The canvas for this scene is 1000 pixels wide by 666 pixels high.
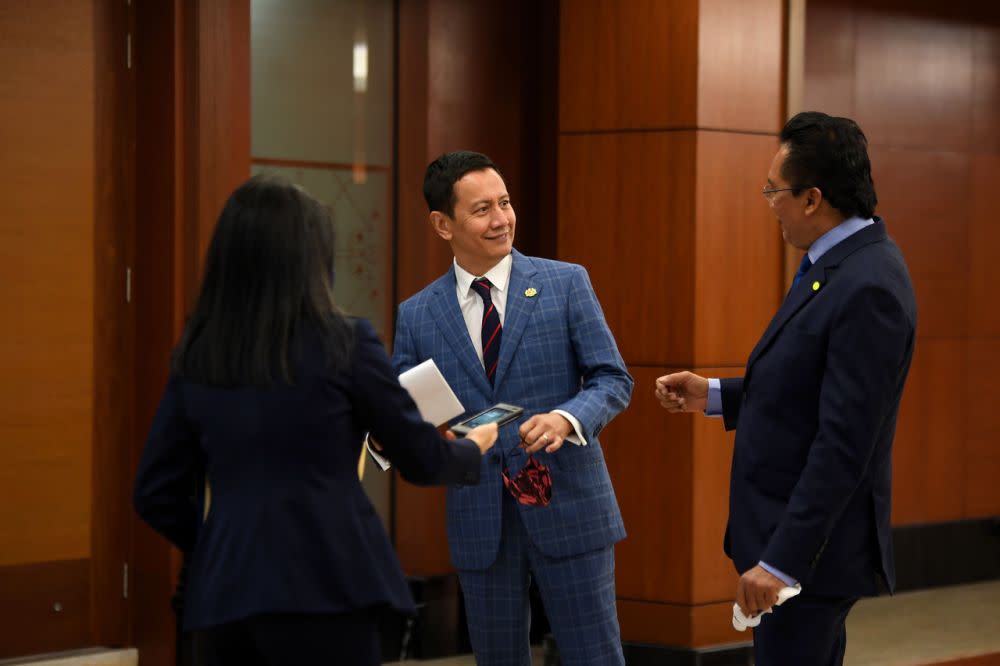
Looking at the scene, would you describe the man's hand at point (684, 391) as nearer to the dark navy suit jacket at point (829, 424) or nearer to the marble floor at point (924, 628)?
the dark navy suit jacket at point (829, 424)

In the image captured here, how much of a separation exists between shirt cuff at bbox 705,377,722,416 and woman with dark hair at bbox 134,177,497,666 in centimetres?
114

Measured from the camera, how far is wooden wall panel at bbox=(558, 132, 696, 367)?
5.45 meters

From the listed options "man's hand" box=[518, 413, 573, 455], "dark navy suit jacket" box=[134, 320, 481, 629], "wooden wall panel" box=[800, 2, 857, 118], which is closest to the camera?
"dark navy suit jacket" box=[134, 320, 481, 629]

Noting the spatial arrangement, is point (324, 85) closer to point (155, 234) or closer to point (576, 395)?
point (155, 234)

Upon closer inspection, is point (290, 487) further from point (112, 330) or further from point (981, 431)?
point (981, 431)

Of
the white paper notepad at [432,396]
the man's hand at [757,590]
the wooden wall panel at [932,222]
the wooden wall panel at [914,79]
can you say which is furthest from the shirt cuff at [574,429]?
the wooden wall panel at [914,79]

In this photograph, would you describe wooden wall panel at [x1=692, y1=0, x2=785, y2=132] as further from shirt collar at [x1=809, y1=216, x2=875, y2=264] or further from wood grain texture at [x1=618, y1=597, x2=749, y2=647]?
shirt collar at [x1=809, y1=216, x2=875, y2=264]

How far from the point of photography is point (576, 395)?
3510 mm

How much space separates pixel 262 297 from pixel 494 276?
1266 mm

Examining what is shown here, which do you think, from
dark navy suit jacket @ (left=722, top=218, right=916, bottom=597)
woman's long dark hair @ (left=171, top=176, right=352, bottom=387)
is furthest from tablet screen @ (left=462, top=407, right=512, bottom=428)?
woman's long dark hair @ (left=171, top=176, right=352, bottom=387)

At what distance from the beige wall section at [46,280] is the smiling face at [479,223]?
188 centimetres

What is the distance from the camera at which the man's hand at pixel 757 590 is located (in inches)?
109

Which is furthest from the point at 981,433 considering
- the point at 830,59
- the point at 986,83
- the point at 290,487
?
the point at 290,487

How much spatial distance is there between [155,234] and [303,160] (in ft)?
2.51
